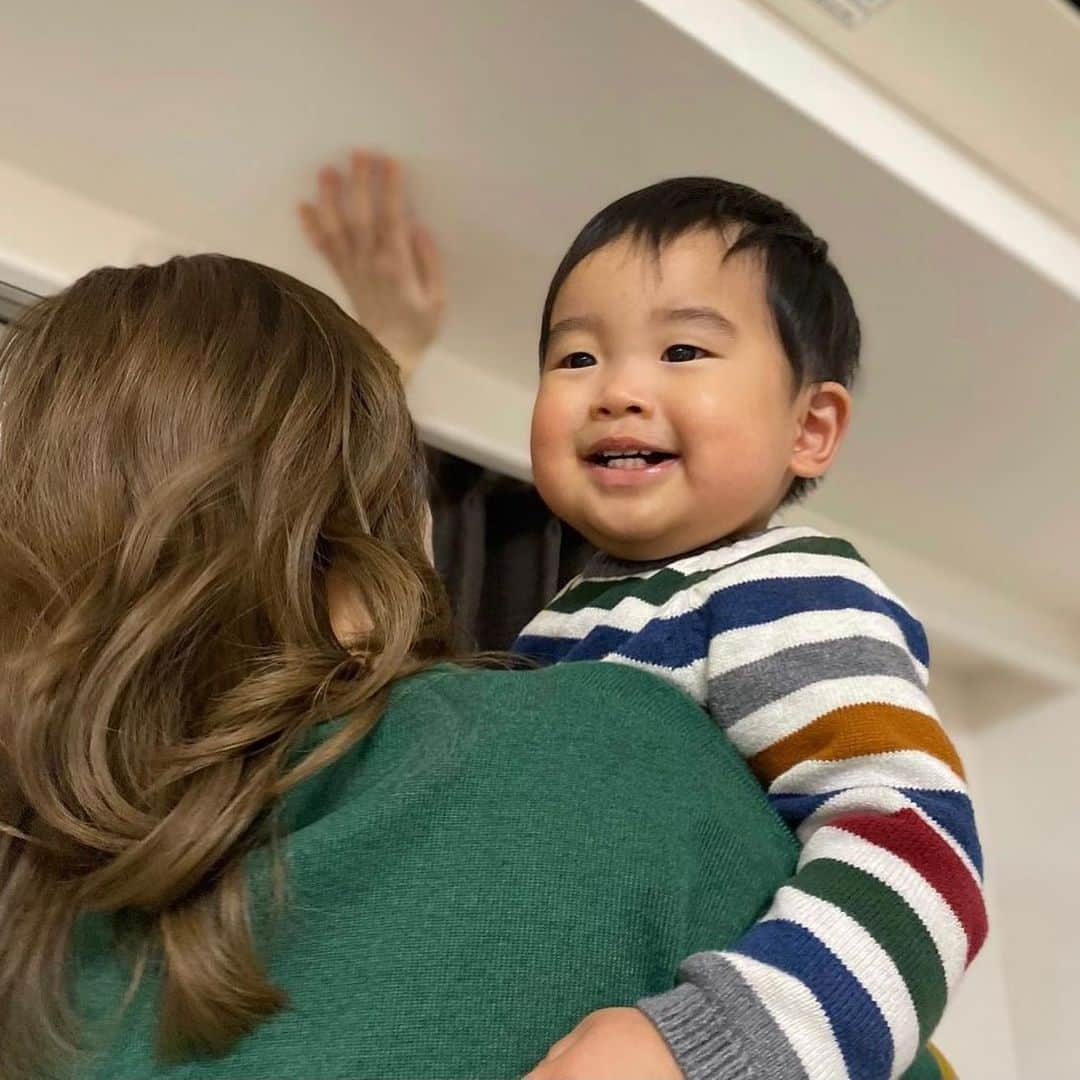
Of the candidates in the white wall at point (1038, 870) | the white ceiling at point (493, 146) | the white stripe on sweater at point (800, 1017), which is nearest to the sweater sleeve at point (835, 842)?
the white stripe on sweater at point (800, 1017)

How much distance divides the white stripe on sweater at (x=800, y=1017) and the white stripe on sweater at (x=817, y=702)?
0.53 feet

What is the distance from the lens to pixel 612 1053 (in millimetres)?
557

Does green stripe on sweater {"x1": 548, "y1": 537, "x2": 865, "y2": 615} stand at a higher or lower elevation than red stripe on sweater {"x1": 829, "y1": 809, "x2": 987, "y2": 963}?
higher

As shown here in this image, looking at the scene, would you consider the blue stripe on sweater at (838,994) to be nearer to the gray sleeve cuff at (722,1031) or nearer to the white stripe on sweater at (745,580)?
the gray sleeve cuff at (722,1031)

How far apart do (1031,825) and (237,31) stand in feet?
6.91

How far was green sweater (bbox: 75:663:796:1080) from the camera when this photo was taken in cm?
59

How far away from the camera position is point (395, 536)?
85cm

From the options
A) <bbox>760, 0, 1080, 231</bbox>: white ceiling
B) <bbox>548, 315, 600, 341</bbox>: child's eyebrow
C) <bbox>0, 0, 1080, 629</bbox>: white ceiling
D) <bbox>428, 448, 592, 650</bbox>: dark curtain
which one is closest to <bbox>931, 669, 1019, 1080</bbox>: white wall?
<bbox>0, 0, 1080, 629</bbox>: white ceiling

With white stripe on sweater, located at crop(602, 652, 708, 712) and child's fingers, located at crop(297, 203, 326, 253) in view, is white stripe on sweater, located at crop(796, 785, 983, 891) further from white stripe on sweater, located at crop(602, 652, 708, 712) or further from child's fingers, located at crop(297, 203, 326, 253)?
child's fingers, located at crop(297, 203, 326, 253)

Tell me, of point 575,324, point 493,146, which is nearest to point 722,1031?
point 575,324

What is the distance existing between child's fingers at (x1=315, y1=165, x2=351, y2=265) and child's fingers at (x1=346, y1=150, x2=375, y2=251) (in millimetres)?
12

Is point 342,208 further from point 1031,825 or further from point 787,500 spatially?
point 1031,825

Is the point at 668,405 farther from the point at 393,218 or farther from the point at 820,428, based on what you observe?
the point at 393,218

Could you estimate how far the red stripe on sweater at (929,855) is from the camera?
66cm
